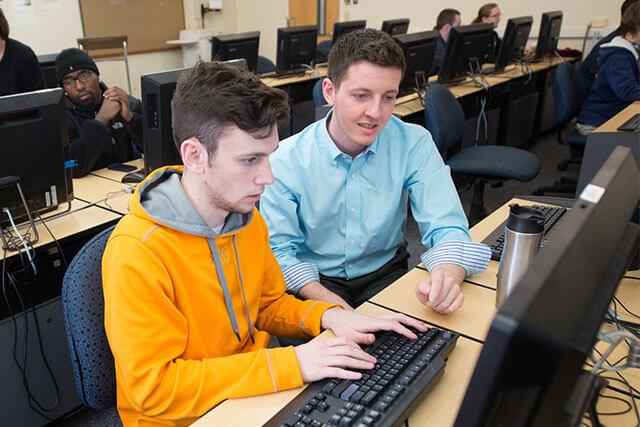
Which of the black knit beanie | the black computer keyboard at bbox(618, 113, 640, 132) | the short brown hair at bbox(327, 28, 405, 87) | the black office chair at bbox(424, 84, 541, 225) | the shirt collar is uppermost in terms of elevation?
the short brown hair at bbox(327, 28, 405, 87)

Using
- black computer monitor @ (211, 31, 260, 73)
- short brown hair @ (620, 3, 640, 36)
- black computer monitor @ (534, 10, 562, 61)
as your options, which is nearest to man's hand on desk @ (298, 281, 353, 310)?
black computer monitor @ (211, 31, 260, 73)

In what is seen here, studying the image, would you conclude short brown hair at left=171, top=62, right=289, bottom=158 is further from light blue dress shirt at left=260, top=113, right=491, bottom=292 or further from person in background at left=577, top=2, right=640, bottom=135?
person in background at left=577, top=2, right=640, bottom=135

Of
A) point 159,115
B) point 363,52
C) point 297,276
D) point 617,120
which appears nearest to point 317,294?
point 297,276

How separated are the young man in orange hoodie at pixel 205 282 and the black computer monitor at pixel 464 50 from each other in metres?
2.96

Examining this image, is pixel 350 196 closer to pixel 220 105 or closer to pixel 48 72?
pixel 220 105

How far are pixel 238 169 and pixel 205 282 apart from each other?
8.8 inches

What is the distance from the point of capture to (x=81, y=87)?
2404 mm

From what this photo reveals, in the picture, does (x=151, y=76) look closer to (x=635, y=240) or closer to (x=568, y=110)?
(x=635, y=240)

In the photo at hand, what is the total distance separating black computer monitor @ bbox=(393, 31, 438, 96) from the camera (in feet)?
11.3

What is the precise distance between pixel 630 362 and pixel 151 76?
154 cm

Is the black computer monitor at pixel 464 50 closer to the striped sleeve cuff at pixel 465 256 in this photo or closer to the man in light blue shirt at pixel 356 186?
the man in light blue shirt at pixel 356 186

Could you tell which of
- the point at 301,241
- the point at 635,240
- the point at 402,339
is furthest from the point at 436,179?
the point at 635,240

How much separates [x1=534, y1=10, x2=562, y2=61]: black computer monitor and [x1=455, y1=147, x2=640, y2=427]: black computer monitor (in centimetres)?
480

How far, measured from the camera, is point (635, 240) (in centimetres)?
73
